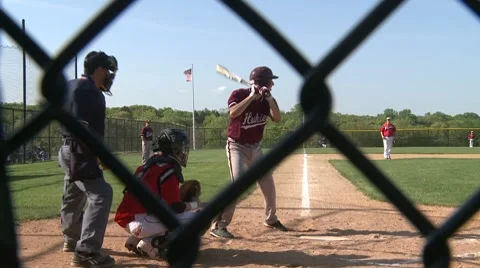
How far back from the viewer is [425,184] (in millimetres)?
11133

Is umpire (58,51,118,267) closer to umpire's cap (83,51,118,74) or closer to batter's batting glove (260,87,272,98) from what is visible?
umpire's cap (83,51,118,74)

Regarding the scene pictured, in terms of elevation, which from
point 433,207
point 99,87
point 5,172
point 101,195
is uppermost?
point 99,87

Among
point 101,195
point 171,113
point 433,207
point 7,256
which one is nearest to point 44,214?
point 101,195

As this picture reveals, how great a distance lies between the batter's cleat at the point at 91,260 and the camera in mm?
4152

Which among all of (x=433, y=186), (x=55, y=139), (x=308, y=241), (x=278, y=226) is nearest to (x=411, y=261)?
(x=308, y=241)

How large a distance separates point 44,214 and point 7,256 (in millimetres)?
6409

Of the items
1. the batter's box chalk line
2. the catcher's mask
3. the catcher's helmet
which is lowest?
the batter's box chalk line

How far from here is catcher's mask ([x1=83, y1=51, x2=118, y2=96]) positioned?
423 centimetres

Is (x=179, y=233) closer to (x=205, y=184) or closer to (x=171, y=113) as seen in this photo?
(x=205, y=184)

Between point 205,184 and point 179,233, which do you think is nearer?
point 179,233

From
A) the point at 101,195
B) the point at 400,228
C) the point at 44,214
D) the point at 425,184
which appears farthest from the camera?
the point at 425,184

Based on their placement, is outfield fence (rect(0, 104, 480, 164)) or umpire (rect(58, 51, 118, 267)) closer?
umpire (rect(58, 51, 118, 267))

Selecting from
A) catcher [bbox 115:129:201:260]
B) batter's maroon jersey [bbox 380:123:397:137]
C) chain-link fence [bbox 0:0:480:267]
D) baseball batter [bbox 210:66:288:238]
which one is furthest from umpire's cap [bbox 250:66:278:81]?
batter's maroon jersey [bbox 380:123:397:137]

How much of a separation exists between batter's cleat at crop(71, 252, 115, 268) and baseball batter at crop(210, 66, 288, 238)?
1.45m
